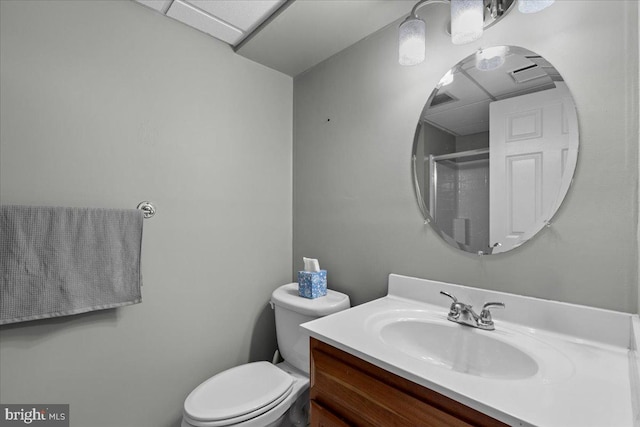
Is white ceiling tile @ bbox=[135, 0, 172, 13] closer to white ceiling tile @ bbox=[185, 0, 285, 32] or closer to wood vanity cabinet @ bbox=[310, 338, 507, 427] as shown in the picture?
white ceiling tile @ bbox=[185, 0, 285, 32]

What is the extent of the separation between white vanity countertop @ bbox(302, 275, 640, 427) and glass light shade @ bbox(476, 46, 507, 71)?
844mm

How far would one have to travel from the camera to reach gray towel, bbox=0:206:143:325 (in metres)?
1.03

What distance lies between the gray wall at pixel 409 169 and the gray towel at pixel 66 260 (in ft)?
3.12

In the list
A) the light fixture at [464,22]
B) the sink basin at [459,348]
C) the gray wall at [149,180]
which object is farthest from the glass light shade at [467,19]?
the gray wall at [149,180]

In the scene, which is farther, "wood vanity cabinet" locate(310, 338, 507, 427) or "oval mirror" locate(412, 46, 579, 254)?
"oval mirror" locate(412, 46, 579, 254)

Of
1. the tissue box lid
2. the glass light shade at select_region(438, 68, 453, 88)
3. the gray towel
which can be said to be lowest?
the tissue box lid

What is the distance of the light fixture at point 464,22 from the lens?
0.99m

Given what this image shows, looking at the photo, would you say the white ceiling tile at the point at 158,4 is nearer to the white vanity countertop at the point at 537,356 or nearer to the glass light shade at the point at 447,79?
the glass light shade at the point at 447,79

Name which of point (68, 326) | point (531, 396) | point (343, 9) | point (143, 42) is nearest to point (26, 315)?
point (68, 326)

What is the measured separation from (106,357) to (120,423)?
310mm

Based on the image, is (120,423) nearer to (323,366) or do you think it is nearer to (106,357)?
(106,357)

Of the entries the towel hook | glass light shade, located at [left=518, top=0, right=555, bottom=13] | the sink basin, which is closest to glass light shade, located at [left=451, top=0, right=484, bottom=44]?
glass light shade, located at [left=518, top=0, right=555, bottom=13]
